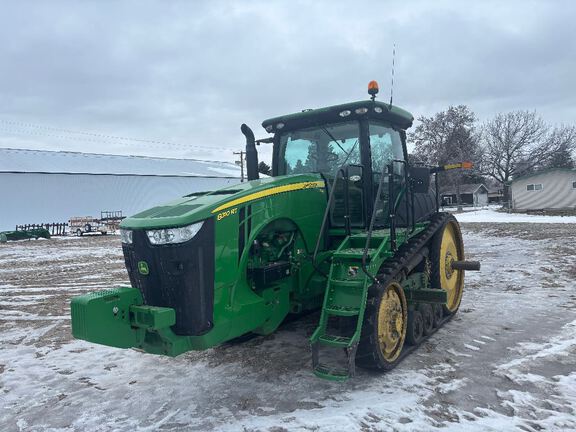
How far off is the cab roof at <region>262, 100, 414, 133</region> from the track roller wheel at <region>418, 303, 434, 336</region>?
7.28 feet

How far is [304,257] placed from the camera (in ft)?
15.8

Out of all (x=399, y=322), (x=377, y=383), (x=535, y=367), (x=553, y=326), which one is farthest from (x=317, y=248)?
(x=553, y=326)

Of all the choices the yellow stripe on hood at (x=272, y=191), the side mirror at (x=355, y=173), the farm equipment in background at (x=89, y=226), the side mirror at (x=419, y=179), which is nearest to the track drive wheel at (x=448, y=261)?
the side mirror at (x=419, y=179)

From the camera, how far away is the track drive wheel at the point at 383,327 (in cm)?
414

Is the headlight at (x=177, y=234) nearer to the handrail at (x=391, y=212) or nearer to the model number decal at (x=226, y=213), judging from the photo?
the model number decal at (x=226, y=213)

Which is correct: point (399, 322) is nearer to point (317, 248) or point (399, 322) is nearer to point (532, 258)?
point (317, 248)

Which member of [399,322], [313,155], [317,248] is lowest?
[399,322]

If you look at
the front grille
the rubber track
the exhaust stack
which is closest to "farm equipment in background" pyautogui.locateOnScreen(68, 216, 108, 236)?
the exhaust stack

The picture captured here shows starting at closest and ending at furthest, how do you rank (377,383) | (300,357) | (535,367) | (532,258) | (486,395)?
(486,395), (377,383), (535,367), (300,357), (532,258)

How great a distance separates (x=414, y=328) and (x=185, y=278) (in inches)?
103

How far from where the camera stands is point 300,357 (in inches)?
195

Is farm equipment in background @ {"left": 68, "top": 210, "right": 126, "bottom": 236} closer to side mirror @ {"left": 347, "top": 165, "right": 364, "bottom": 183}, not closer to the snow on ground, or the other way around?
the snow on ground

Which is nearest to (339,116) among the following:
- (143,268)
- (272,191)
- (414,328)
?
(272,191)

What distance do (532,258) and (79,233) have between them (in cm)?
2583
